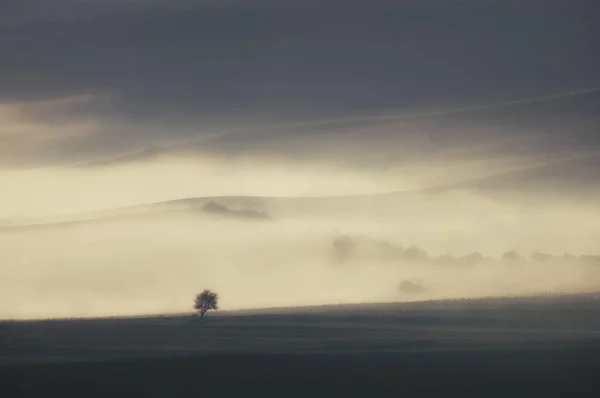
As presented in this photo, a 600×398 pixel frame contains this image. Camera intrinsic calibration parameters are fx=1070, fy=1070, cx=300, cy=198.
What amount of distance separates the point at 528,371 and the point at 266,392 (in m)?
17.7

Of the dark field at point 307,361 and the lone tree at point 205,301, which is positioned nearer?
the dark field at point 307,361

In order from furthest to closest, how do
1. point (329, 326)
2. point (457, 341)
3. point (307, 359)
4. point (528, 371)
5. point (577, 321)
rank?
point (329, 326) → point (577, 321) → point (457, 341) → point (307, 359) → point (528, 371)

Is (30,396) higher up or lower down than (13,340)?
lower down

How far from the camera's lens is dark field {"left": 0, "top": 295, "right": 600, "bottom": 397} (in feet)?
189

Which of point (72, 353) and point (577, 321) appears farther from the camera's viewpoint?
point (577, 321)

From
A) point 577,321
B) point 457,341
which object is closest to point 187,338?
point 457,341

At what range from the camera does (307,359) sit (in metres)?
73.4

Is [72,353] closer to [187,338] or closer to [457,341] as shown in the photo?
[187,338]

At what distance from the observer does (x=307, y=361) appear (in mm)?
71688

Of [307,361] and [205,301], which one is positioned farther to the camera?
[205,301]

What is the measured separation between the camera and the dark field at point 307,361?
57.7 m

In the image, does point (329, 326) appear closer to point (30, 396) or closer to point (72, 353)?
point (72, 353)

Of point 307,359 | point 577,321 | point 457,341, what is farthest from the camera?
point 577,321

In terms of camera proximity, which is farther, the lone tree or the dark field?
the lone tree
